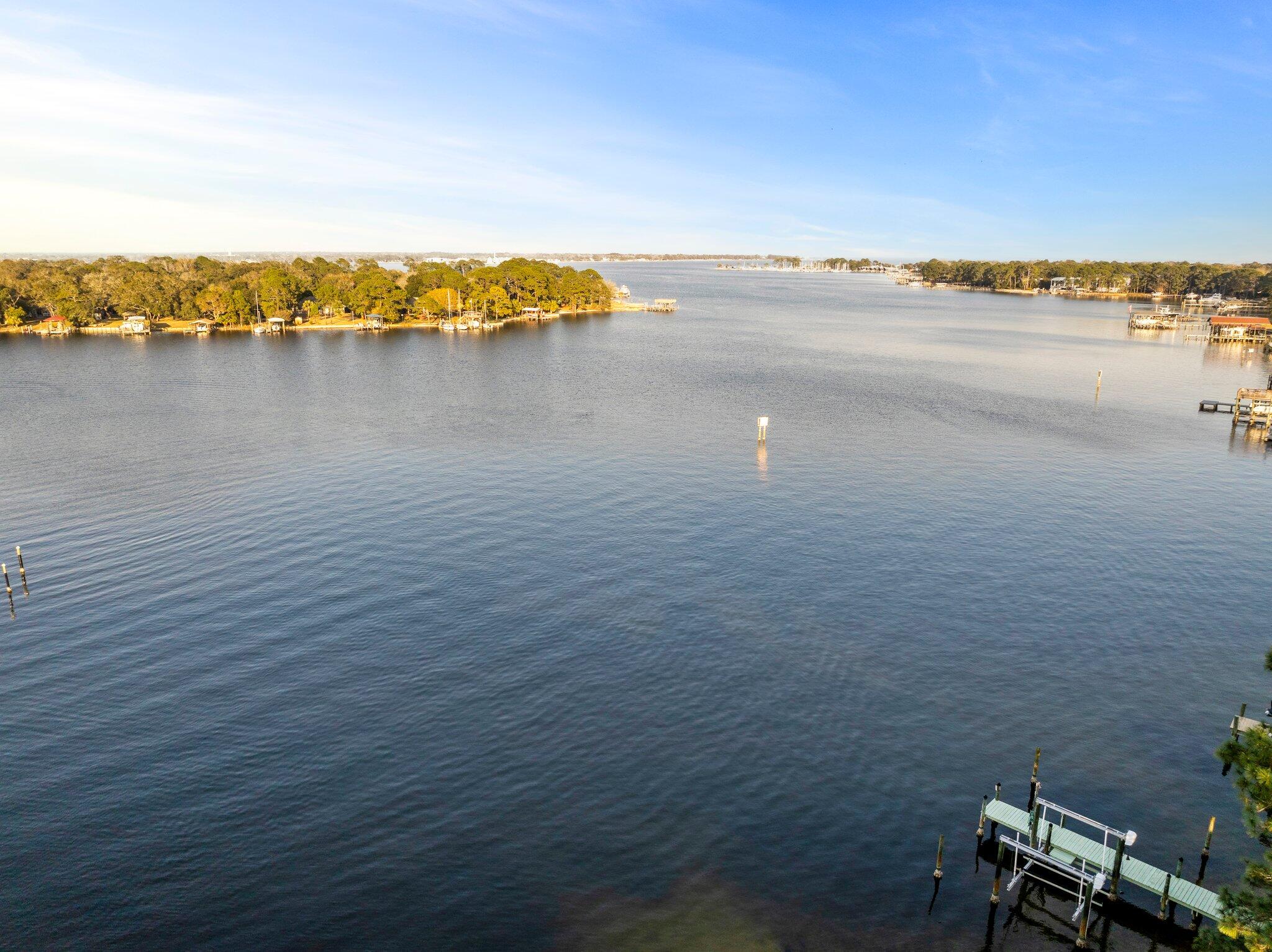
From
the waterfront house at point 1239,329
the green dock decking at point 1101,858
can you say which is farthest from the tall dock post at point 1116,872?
the waterfront house at point 1239,329

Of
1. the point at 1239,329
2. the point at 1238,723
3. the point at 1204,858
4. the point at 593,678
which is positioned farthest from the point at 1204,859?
the point at 1239,329

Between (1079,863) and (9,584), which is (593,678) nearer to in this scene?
(1079,863)

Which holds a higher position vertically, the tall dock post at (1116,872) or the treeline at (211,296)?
the treeline at (211,296)

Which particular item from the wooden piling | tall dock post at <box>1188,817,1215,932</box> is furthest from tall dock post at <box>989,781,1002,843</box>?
the wooden piling

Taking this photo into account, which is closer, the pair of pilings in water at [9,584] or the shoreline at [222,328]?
the pair of pilings in water at [9,584]

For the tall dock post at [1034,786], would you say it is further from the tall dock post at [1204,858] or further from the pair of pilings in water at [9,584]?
the pair of pilings in water at [9,584]

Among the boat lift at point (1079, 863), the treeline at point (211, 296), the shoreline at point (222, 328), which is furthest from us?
the treeline at point (211, 296)

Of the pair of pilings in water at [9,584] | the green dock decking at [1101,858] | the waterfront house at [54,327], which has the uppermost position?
the waterfront house at [54,327]

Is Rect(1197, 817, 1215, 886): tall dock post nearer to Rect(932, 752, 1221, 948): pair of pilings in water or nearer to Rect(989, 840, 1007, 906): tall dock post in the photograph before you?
Rect(932, 752, 1221, 948): pair of pilings in water

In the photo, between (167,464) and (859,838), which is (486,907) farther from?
Result: (167,464)
